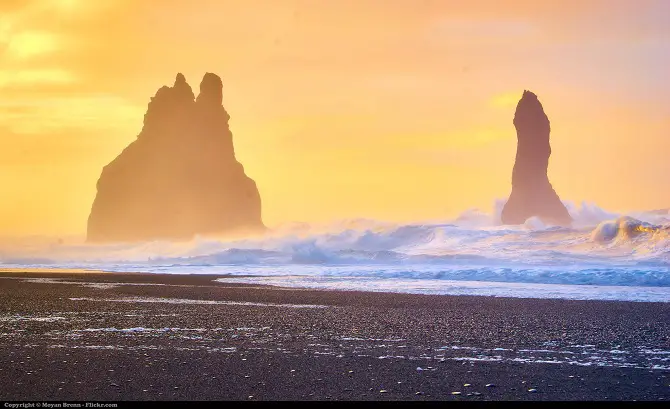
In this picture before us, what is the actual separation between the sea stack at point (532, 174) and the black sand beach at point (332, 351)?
83.0 metres

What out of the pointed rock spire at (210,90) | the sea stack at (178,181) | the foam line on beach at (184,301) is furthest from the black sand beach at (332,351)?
the pointed rock spire at (210,90)

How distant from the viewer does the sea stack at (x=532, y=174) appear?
338ft

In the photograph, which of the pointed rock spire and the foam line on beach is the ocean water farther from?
the pointed rock spire

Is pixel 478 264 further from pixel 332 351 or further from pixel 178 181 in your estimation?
pixel 178 181

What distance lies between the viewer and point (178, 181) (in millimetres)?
136250

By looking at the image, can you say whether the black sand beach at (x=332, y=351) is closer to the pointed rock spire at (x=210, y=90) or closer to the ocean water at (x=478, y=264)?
the ocean water at (x=478, y=264)

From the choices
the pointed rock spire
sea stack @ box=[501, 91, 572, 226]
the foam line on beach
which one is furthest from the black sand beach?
the pointed rock spire

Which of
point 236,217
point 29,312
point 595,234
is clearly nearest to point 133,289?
point 29,312

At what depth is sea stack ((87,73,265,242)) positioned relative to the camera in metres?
130

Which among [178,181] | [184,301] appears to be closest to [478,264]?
[184,301]

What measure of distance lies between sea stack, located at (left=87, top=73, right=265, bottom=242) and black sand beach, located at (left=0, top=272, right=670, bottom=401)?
110 metres

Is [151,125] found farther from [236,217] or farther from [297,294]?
[297,294]

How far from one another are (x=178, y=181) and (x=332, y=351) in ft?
418

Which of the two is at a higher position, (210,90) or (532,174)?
(210,90)
